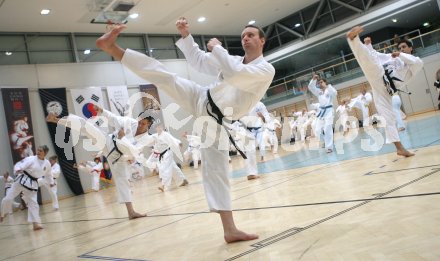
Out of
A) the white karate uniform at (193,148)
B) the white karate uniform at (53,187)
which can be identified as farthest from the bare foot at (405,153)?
the white karate uniform at (193,148)

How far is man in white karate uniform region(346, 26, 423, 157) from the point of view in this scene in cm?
510

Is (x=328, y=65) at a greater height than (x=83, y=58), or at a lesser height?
lesser

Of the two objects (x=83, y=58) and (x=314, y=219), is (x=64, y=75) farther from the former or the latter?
(x=314, y=219)

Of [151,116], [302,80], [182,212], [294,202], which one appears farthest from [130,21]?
[294,202]

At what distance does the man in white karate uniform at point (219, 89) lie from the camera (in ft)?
8.95

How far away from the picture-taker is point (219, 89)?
9.68 ft

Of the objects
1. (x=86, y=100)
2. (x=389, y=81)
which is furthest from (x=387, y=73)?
(x=86, y=100)

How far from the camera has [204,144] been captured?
299cm

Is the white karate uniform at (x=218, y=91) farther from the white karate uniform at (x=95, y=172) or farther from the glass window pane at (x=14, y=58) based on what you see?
the glass window pane at (x=14, y=58)

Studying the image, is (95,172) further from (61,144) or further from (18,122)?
(18,122)

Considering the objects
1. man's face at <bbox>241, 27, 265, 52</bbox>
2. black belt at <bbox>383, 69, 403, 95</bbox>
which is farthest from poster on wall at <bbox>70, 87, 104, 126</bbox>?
man's face at <bbox>241, 27, 265, 52</bbox>

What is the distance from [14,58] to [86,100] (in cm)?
317

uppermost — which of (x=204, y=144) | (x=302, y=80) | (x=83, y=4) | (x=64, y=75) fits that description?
(x=83, y=4)

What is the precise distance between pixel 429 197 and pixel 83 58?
1654 cm
